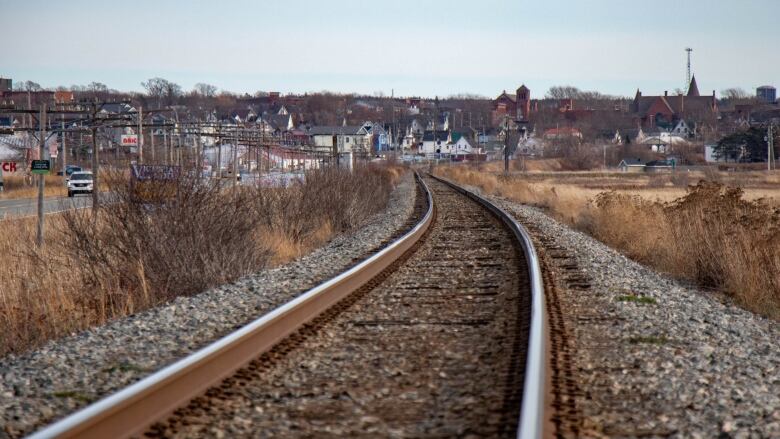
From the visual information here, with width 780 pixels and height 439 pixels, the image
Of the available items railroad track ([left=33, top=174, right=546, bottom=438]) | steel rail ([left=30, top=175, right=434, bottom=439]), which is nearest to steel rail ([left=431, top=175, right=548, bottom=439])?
railroad track ([left=33, top=174, right=546, bottom=438])

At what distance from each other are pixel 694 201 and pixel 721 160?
408 ft

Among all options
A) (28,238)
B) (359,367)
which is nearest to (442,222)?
(28,238)

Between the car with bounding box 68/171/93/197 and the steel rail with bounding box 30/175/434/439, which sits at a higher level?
the steel rail with bounding box 30/175/434/439

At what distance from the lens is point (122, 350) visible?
328 inches

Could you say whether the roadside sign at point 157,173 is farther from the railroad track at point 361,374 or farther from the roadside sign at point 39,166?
the roadside sign at point 39,166

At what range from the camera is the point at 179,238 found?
14.1m

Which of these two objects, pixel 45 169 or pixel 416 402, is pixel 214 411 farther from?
pixel 45 169

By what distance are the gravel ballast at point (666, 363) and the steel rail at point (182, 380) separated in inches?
95.6

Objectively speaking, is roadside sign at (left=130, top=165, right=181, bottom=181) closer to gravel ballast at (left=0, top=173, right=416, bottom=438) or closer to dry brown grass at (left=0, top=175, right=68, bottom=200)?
gravel ballast at (left=0, top=173, right=416, bottom=438)

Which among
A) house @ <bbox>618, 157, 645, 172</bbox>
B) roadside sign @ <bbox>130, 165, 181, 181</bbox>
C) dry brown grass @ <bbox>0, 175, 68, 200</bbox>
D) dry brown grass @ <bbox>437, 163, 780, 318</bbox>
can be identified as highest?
roadside sign @ <bbox>130, 165, 181, 181</bbox>

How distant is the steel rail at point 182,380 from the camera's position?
17.5ft

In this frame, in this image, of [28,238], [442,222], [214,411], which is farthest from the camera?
[442,222]

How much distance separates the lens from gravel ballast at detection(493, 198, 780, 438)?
605 centimetres

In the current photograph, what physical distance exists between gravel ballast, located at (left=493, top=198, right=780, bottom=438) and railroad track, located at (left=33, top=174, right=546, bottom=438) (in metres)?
0.44
